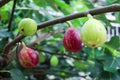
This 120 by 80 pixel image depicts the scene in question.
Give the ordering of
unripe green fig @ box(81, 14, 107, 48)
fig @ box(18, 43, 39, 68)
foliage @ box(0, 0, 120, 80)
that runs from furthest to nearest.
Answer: foliage @ box(0, 0, 120, 80)
fig @ box(18, 43, 39, 68)
unripe green fig @ box(81, 14, 107, 48)

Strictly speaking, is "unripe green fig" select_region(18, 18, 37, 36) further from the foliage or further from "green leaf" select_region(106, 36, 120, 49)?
"green leaf" select_region(106, 36, 120, 49)

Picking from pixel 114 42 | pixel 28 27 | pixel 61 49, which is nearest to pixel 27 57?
pixel 28 27

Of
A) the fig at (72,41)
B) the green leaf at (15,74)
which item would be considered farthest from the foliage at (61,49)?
the fig at (72,41)

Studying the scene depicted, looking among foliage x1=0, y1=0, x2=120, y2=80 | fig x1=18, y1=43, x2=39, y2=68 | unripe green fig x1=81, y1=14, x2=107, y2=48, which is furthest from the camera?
foliage x1=0, y1=0, x2=120, y2=80

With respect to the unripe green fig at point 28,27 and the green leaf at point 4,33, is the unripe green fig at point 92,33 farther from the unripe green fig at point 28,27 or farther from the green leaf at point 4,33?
the green leaf at point 4,33

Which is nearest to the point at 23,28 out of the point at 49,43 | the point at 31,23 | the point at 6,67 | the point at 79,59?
the point at 31,23

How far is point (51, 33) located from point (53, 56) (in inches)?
4.2

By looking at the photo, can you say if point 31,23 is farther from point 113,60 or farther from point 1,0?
point 113,60

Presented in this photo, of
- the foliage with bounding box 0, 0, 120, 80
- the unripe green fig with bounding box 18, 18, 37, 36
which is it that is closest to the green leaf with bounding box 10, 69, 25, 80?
the foliage with bounding box 0, 0, 120, 80

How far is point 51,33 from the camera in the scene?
80 cm

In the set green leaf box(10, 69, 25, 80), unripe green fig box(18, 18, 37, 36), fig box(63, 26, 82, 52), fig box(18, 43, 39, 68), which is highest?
unripe green fig box(18, 18, 37, 36)

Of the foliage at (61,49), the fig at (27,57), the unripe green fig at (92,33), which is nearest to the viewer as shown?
the unripe green fig at (92,33)

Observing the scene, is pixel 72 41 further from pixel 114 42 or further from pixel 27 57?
pixel 114 42

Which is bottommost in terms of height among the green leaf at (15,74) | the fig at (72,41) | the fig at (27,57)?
the green leaf at (15,74)
